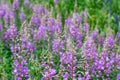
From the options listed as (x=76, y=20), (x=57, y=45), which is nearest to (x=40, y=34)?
(x=57, y=45)

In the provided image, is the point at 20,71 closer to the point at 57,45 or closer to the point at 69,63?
the point at 69,63

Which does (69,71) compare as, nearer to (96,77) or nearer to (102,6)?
(96,77)

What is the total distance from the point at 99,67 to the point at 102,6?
2.48 meters

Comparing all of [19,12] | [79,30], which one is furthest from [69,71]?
[19,12]

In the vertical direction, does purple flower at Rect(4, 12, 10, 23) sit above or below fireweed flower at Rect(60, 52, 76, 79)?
above

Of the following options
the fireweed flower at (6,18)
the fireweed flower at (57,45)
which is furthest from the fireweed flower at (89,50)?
the fireweed flower at (6,18)

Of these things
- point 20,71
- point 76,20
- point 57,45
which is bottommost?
point 20,71

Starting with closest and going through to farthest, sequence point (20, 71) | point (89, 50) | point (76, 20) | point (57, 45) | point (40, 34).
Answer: point (20, 71), point (89, 50), point (57, 45), point (40, 34), point (76, 20)

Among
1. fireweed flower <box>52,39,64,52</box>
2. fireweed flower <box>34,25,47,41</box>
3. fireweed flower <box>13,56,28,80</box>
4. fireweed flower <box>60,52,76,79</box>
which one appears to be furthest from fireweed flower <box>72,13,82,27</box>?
fireweed flower <box>13,56,28,80</box>

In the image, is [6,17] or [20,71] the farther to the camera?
[6,17]

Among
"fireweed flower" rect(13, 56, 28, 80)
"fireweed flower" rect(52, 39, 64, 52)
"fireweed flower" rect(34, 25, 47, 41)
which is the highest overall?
"fireweed flower" rect(34, 25, 47, 41)

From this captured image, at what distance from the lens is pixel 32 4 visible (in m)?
6.01

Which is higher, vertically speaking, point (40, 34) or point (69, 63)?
point (40, 34)

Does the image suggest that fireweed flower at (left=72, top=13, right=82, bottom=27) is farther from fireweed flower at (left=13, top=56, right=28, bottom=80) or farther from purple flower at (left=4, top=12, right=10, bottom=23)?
fireweed flower at (left=13, top=56, right=28, bottom=80)
